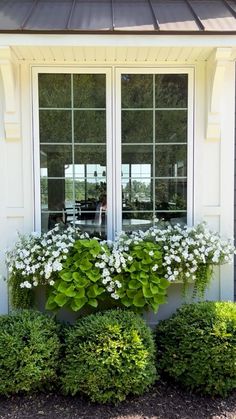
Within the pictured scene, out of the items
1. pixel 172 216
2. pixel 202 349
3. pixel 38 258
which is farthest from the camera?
pixel 172 216

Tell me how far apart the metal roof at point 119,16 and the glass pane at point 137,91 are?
55 centimetres

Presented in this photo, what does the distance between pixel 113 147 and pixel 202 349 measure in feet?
5.73

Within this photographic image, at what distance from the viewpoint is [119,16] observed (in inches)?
115

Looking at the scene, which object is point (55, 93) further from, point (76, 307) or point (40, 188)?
point (76, 307)

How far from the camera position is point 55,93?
3.40 metres

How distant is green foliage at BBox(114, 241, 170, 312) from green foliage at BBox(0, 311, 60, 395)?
2.04ft

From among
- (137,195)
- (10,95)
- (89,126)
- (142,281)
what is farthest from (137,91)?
(142,281)

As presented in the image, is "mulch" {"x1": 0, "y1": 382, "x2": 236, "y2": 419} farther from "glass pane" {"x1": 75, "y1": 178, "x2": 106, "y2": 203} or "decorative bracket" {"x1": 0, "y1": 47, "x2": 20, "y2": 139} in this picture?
"decorative bracket" {"x1": 0, "y1": 47, "x2": 20, "y2": 139}

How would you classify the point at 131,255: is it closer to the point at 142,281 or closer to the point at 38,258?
the point at 142,281

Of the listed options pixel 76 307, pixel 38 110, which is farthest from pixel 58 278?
pixel 38 110

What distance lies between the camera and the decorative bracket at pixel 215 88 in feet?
9.87

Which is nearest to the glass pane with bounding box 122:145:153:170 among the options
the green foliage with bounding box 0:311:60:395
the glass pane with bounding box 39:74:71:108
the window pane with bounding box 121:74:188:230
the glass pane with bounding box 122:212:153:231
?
the window pane with bounding box 121:74:188:230

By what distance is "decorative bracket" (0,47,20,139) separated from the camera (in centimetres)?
297

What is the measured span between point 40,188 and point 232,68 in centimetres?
195
